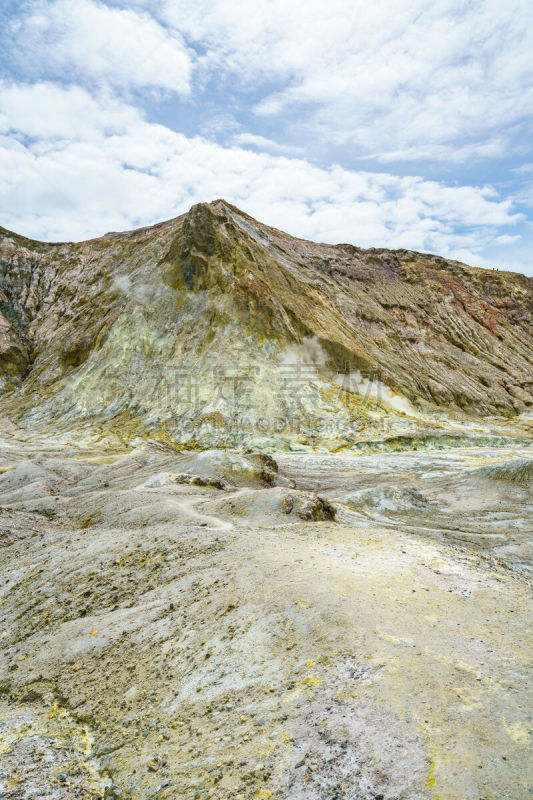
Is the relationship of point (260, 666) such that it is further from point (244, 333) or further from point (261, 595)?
point (244, 333)

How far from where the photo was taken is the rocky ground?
2.84 meters

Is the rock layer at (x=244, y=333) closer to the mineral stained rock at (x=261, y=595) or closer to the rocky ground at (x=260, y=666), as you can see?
the mineral stained rock at (x=261, y=595)

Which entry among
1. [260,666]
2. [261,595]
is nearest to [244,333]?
[261,595]

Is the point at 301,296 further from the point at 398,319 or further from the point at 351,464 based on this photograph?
the point at 351,464

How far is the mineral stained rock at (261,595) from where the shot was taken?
118 inches

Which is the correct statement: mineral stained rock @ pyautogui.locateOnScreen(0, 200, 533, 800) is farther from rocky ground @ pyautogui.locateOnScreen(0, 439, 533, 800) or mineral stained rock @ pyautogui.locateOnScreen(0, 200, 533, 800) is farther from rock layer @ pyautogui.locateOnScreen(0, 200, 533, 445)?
rock layer @ pyautogui.locateOnScreen(0, 200, 533, 445)

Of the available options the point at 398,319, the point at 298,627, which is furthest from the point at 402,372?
the point at 298,627

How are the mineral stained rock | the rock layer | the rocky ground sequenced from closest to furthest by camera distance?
the rocky ground
the mineral stained rock
the rock layer

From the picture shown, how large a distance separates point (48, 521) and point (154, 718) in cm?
974

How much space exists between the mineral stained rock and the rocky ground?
0.02 m

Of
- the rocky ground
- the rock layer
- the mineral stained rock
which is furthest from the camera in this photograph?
the rock layer

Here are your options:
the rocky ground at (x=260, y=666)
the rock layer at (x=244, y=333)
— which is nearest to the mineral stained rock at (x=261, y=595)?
the rocky ground at (x=260, y=666)

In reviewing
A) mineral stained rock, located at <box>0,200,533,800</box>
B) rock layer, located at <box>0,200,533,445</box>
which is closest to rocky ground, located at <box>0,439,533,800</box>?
mineral stained rock, located at <box>0,200,533,800</box>

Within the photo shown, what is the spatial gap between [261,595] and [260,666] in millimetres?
1182
